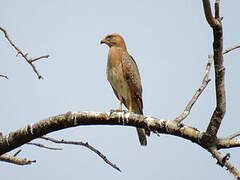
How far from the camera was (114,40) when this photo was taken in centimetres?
859

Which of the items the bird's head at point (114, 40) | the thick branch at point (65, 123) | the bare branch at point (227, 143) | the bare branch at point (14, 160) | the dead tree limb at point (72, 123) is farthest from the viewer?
the bird's head at point (114, 40)

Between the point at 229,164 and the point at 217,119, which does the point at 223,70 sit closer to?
the point at 217,119

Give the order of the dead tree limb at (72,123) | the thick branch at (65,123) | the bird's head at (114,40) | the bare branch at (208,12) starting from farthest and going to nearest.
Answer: the bird's head at (114,40), the thick branch at (65,123), the dead tree limb at (72,123), the bare branch at (208,12)

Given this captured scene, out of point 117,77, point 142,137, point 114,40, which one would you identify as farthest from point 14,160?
point 114,40

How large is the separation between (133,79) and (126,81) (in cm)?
15

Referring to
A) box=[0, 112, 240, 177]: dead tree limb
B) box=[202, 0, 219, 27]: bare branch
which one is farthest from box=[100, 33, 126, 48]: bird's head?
box=[202, 0, 219, 27]: bare branch

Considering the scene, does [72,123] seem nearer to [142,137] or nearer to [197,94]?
[197,94]

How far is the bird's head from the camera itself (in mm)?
8547

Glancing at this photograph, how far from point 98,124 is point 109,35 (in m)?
4.96

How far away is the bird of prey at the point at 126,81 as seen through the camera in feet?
25.2

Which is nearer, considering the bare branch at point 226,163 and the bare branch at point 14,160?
the bare branch at point 226,163

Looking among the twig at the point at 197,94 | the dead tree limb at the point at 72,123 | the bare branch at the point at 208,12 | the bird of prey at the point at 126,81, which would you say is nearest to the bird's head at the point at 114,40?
the bird of prey at the point at 126,81

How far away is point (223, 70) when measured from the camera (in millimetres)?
3102

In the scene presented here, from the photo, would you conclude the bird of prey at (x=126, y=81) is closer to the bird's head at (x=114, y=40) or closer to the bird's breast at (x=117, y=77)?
the bird's breast at (x=117, y=77)
